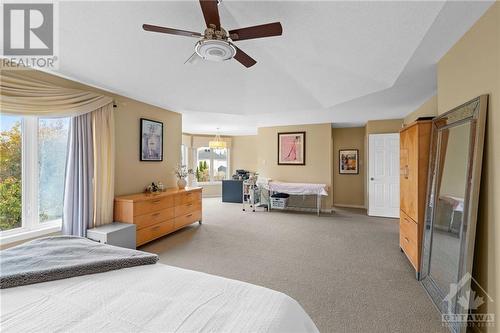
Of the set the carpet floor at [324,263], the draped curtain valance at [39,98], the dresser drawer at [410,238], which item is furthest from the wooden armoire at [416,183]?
the draped curtain valance at [39,98]

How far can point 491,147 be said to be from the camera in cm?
168

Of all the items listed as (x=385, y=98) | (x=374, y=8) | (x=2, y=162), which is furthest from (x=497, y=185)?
(x=2, y=162)

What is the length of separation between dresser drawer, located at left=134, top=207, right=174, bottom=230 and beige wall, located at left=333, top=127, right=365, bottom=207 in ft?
16.6

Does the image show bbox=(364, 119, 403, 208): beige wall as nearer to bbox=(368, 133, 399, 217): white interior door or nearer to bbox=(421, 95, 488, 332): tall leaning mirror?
bbox=(368, 133, 399, 217): white interior door

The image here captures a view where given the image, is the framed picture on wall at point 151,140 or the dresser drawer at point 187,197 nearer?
the framed picture on wall at point 151,140

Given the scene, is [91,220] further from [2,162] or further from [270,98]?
[270,98]

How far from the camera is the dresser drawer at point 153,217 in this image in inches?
140

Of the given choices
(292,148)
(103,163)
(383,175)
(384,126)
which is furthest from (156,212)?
(384,126)

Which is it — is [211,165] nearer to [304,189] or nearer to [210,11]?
[304,189]

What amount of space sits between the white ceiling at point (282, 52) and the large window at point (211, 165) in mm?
4372

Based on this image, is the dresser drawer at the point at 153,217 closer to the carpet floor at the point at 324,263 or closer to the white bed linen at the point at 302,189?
the carpet floor at the point at 324,263

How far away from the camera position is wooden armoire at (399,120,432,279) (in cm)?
264

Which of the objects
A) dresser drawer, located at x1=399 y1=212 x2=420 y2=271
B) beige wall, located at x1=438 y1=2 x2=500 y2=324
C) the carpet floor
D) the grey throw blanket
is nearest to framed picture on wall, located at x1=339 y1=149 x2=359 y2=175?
the carpet floor

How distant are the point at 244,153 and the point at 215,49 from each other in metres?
7.39
